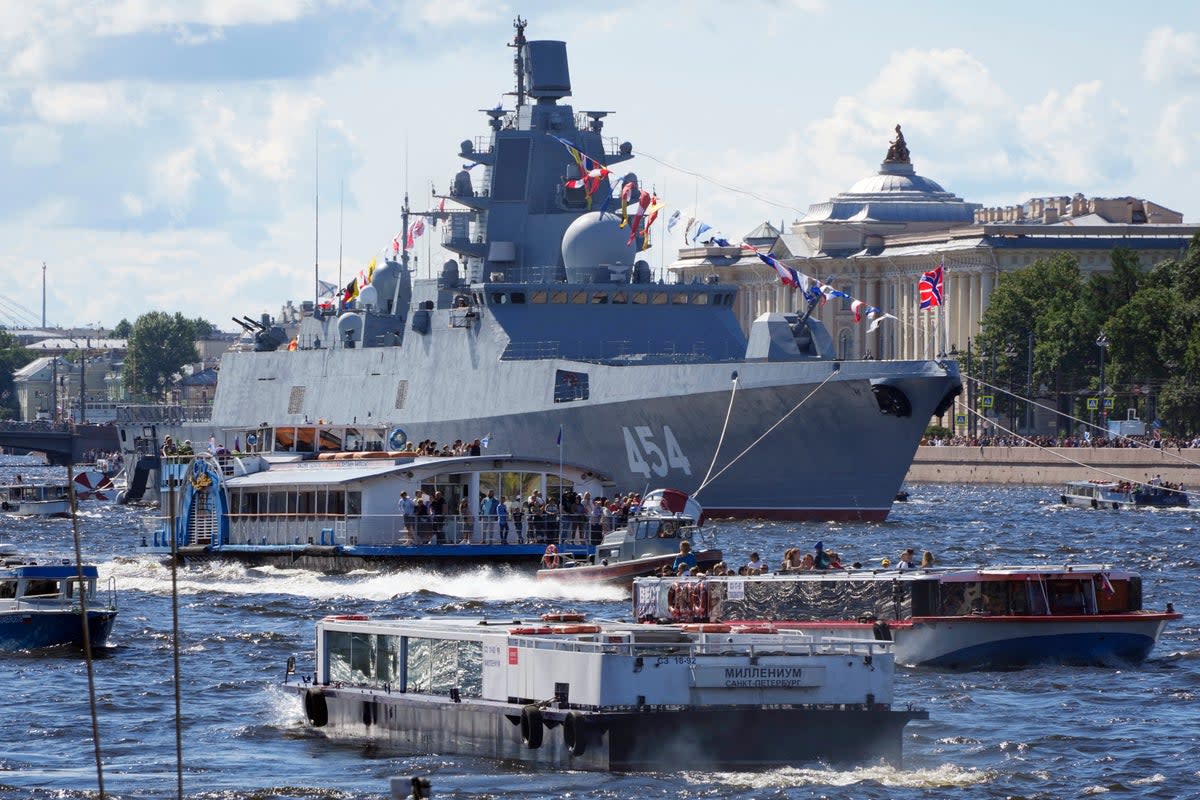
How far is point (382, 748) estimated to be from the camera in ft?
91.6

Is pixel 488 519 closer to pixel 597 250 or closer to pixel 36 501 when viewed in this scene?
pixel 597 250

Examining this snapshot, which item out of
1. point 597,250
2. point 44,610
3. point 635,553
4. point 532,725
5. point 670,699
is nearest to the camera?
point 670,699

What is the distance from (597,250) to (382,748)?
48.7 metres

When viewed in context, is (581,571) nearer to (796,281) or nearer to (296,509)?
(296,509)

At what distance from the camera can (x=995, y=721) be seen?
30.3 metres

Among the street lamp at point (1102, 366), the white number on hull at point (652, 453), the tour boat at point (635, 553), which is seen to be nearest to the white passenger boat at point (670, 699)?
the tour boat at point (635, 553)

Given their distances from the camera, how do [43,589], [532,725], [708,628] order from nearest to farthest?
→ [532,725] < [708,628] < [43,589]

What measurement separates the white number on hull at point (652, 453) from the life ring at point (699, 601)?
32.3 meters

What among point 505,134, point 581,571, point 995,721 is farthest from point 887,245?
point 995,721

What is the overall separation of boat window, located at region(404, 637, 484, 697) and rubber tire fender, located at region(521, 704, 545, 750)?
3.77ft

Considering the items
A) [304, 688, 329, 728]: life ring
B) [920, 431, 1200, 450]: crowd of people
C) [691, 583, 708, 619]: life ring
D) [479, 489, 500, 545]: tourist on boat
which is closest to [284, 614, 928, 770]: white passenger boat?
[304, 688, 329, 728]: life ring

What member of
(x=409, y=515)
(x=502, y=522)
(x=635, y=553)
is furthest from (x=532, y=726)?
(x=409, y=515)

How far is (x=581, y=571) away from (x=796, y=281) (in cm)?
1695

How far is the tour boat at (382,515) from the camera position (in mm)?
49500
